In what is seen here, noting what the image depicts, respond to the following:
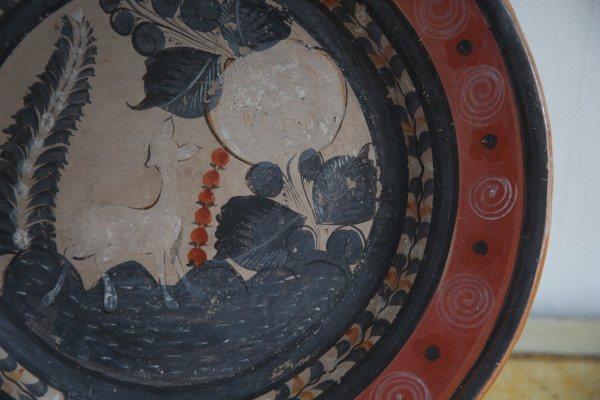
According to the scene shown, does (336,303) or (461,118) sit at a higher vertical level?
(461,118)

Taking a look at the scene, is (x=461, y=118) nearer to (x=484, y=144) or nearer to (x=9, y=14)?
(x=484, y=144)

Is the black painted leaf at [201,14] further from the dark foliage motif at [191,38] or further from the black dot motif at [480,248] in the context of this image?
the black dot motif at [480,248]

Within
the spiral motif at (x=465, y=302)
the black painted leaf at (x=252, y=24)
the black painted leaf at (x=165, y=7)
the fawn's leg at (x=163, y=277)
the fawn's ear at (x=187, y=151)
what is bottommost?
the fawn's leg at (x=163, y=277)

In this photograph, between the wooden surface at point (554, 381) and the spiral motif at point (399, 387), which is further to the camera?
the wooden surface at point (554, 381)

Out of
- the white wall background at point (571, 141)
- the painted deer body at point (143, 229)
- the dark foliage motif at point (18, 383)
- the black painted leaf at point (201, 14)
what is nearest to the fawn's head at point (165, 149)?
the painted deer body at point (143, 229)

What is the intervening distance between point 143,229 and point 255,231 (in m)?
0.12

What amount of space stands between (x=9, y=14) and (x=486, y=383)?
558mm

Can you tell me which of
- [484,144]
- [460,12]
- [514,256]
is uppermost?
[460,12]

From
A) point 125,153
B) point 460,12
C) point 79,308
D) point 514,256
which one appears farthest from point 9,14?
point 514,256

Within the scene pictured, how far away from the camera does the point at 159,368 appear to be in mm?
474

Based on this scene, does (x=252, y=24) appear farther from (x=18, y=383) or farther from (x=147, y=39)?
(x=18, y=383)

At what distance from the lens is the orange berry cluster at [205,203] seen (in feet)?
1.57

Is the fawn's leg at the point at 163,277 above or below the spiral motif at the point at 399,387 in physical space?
above

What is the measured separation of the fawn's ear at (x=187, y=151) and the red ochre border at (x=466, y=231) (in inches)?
10.2
